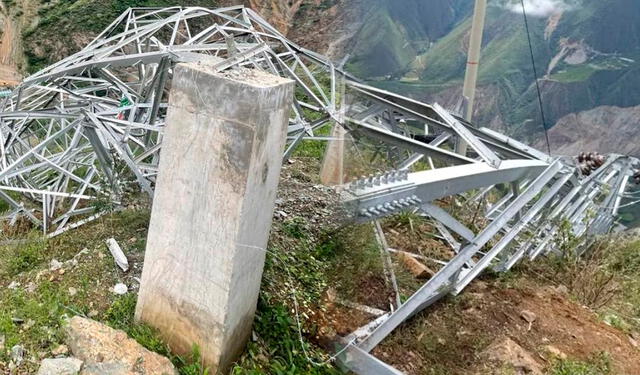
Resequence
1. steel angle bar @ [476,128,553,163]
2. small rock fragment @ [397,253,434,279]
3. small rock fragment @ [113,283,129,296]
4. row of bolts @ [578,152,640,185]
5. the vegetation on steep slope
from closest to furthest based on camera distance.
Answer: small rock fragment @ [113,283,129,296] < small rock fragment @ [397,253,434,279] < steel angle bar @ [476,128,553,163] < row of bolts @ [578,152,640,185] < the vegetation on steep slope

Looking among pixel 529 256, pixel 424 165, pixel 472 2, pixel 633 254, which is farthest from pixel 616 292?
pixel 472 2

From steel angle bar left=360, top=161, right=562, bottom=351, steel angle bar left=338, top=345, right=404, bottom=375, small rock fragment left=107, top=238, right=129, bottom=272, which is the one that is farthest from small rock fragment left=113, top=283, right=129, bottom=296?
steel angle bar left=360, top=161, right=562, bottom=351

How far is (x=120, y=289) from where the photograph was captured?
4078 mm

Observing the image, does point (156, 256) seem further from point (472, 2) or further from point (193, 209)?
point (472, 2)

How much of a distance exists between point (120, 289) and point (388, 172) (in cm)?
246

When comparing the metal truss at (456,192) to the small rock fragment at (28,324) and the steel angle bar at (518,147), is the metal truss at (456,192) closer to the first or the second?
the steel angle bar at (518,147)

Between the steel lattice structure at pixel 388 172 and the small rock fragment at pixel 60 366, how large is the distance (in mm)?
1759

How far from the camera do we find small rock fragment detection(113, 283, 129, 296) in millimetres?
4047

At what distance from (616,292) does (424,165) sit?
2322 mm

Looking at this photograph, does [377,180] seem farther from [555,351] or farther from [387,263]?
[555,351]

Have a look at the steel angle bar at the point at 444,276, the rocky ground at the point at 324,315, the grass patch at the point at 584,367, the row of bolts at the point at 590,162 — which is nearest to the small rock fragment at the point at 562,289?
the rocky ground at the point at 324,315

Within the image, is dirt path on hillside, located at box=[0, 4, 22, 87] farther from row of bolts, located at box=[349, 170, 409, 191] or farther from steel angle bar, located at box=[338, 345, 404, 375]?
row of bolts, located at box=[349, 170, 409, 191]

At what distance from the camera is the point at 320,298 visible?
4.00 meters

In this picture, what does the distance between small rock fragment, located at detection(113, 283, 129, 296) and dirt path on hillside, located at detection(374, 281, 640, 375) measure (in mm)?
1986
